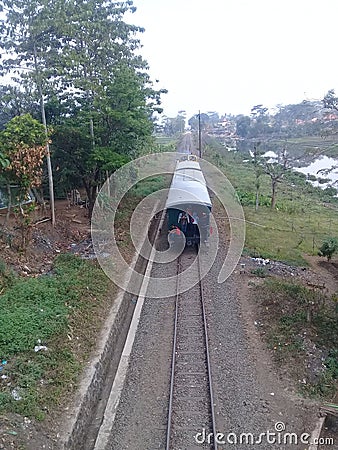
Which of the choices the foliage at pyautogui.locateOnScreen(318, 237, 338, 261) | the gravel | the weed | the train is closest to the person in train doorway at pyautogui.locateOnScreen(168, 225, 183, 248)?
the train

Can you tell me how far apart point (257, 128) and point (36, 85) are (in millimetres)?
54986

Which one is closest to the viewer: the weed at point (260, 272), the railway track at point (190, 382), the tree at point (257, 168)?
the railway track at point (190, 382)

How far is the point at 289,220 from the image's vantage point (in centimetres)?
2247

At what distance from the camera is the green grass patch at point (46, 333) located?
6.96 m

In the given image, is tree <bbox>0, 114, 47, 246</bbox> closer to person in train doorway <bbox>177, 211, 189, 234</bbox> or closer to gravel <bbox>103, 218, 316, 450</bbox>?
gravel <bbox>103, 218, 316, 450</bbox>

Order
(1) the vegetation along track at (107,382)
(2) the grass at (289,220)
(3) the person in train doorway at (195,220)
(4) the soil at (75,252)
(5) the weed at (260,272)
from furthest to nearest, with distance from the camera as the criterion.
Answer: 1. (2) the grass at (289,220)
2. (3) the person in train doorway at (195,220)
3. (5) the weed at (260,272)
4. (4) the soil at (75,252)
5. (1) the vegetation along track at (107,382)

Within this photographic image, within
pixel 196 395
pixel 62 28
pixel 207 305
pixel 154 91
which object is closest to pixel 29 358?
pixel 196 395

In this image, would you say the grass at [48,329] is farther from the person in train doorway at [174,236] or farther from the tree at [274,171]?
the tree at [274,171]

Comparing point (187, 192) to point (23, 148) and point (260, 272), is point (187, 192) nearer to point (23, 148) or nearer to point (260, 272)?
point (260, 272)

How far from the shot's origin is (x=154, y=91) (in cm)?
1908

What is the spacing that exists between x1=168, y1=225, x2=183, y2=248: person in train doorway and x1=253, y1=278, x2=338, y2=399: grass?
13.5ft

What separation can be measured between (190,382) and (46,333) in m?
3.01

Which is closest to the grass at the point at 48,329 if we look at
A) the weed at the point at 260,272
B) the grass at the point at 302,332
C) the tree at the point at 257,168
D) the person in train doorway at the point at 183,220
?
the person in train doorway at the point at 183,220

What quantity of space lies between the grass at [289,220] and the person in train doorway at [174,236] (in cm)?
260
